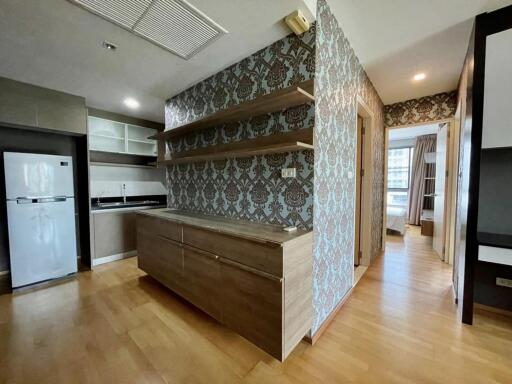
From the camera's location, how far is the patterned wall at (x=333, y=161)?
1.62 m

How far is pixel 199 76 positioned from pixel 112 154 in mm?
2475

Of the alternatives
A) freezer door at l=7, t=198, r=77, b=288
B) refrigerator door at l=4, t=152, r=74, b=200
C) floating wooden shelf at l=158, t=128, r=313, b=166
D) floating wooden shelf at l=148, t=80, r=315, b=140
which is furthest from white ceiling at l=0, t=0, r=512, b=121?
freezer door at l=7, t=198, r=77, b=288

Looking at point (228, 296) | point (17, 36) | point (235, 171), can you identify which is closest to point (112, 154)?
point (17, 36)

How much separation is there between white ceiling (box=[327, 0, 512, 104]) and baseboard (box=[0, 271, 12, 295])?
448cm

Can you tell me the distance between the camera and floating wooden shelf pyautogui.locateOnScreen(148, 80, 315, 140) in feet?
4.59

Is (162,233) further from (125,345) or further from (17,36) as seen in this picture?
(17,36)

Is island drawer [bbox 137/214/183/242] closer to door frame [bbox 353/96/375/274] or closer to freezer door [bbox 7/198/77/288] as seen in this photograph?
freezer door [bbox 7/198/77/288]

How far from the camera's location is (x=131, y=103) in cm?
324

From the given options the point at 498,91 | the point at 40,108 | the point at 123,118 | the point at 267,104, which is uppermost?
the point at 123,118

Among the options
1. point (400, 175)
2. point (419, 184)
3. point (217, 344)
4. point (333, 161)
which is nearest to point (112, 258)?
point (217, 344)

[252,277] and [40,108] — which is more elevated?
[40,108]

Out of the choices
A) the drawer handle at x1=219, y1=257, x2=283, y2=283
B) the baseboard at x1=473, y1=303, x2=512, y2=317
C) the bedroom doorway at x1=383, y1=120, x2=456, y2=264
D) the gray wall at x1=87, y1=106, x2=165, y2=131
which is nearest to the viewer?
the drawer handle at x1=219, y1=257, x2=283, y2=283

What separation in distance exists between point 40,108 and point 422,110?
18.1 feet

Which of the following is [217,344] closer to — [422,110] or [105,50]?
[105,50]
